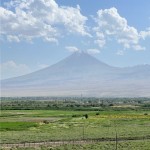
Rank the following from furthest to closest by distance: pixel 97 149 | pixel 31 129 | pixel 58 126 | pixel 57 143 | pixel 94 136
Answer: pixel 58 126, pixel 31 129, pixel 94 136, pixel 57 143, pixel 97 149

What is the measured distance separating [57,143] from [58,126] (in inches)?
918

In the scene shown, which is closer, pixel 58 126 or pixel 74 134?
pixel 74 134

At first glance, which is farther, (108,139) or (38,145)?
(108,139)

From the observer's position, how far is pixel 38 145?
47.2m

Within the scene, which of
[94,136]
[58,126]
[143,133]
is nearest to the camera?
[94,136]

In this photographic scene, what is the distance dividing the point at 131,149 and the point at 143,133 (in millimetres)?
15086

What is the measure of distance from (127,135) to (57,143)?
12.9 metres

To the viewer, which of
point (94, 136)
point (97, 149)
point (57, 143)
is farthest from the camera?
point (94, 136)

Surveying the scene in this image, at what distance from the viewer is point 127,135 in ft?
190

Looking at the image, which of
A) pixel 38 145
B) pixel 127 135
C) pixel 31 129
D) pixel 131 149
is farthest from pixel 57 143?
pixel 31 129

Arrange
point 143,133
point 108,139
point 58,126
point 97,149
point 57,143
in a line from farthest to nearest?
point 58,126
point 143,133
point 108,139
point 57,143
point 97,149

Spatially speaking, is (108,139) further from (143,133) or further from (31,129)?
(31,129)

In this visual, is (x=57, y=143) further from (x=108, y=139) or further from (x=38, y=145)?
(x=108, y=139)

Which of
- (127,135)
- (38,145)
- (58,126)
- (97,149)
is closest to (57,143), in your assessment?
(38,145)
